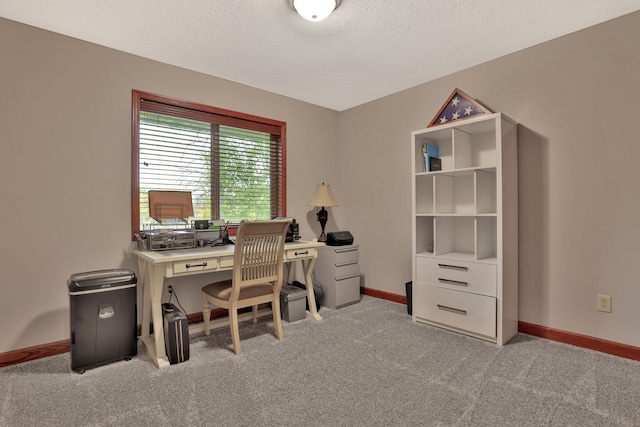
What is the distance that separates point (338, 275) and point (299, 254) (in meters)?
0.63

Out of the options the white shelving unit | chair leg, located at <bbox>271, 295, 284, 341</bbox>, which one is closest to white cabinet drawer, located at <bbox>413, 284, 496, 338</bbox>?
the white shelving unit

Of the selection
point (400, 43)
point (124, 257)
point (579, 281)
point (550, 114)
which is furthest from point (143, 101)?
point (579, 281)

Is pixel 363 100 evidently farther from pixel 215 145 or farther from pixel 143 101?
pixel 143 101

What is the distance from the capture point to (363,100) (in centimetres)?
393

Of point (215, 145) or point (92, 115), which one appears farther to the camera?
point (215, 145)

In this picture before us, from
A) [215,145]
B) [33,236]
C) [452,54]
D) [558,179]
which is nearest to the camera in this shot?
[33,236]

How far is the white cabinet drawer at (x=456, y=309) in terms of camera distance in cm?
252

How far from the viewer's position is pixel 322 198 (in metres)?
3.70

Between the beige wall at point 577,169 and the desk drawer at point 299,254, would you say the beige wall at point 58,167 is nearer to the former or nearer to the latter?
the desk drawer at point 299,254

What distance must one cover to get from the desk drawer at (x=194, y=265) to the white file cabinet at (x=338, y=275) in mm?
1348

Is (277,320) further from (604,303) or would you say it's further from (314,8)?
(604,303)

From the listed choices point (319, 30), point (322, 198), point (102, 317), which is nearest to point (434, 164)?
point (322, 198)

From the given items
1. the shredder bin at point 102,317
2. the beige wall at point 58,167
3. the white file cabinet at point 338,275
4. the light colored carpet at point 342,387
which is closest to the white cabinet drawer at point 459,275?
the light colored carpet at point 342,387

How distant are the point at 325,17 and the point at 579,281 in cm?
263
